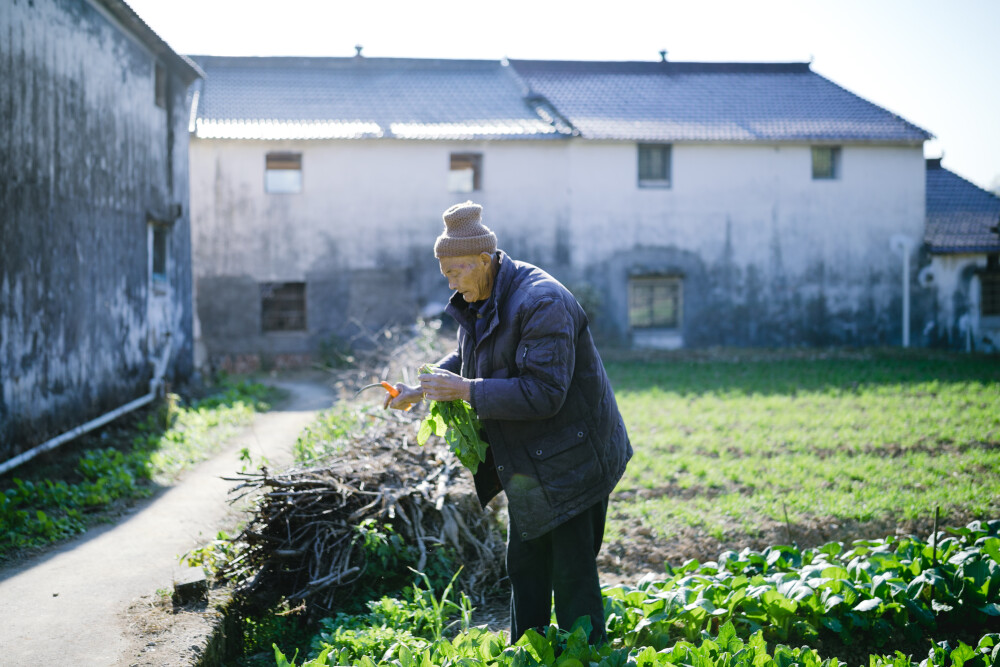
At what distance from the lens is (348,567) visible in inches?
177

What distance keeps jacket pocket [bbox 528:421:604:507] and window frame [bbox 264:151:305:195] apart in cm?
1588

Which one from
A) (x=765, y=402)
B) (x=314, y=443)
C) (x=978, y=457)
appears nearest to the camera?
(x=314, y=443)

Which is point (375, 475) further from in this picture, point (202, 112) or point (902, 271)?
point (902, 271)

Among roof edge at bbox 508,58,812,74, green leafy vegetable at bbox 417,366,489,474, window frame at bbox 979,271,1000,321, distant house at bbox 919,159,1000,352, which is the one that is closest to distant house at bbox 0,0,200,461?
green leafy vegetable at bbox 417,366,489,474

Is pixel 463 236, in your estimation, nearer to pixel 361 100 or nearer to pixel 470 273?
pixel 470 273

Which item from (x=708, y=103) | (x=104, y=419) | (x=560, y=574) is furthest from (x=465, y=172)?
(x=560, y=574)

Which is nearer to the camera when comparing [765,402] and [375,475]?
[375,475]

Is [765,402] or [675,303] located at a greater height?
[675,303]

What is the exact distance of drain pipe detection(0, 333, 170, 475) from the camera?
23.1ft

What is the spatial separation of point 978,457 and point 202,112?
56.1ft

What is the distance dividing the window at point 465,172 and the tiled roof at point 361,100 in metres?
0.63

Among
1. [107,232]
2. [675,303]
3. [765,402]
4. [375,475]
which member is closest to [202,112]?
[107,232]

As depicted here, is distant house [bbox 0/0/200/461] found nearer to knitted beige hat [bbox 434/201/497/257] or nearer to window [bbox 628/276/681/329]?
knitted beige hat [bbox 434/201/497/257]

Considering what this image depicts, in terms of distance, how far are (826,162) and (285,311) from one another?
44.6 ft
